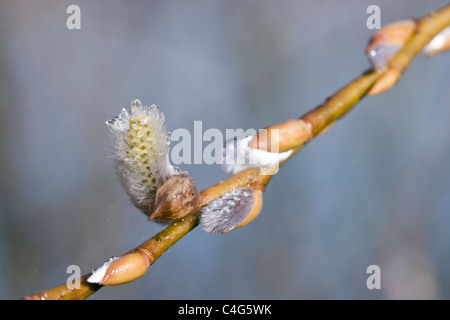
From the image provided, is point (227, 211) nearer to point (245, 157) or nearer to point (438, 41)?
point (245, 157)

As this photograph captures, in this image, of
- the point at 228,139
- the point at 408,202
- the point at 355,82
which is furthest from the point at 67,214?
the point at 355,82

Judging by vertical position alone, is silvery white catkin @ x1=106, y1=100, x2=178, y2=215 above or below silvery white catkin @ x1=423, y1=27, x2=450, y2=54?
below

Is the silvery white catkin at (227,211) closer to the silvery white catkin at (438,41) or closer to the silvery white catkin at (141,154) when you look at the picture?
the silvery white catkin at (141,154)

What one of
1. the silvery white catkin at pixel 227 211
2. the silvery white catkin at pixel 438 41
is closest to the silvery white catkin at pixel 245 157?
the silvery white catkin at pixel 227 211

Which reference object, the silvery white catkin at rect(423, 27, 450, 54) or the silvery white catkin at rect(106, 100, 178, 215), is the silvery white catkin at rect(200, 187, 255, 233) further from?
the silvery white catkin at rect(423, 27, 450, 54)

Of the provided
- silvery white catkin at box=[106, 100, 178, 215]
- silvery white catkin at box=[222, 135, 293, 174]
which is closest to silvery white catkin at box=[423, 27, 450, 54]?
silvery white catkin at box=[222, 135, 293, 174]

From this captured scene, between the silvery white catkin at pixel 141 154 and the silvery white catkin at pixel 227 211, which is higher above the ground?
the silvery white catkin at pixel 141 154
